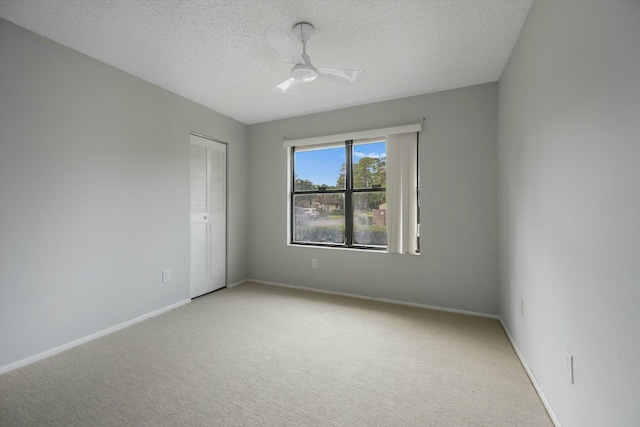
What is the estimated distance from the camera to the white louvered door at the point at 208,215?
3.57m

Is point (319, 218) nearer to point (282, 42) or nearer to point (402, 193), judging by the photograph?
point (402, 193)

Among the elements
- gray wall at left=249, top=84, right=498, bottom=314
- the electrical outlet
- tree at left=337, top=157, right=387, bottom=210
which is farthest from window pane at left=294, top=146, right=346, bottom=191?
the electrical outlet

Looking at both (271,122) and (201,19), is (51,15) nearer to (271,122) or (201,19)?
(201,19)

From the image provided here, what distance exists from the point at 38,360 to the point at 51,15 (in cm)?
255

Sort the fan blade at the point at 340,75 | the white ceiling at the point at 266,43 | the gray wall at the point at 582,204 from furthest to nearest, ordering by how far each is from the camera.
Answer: the fan blade at the point at 340,75
the white ceiling at the point at 266,43
the gray wall at the point at 582,204

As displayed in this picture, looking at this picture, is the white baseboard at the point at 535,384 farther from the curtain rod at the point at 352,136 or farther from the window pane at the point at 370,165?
the curtain rod at the point at 352,136

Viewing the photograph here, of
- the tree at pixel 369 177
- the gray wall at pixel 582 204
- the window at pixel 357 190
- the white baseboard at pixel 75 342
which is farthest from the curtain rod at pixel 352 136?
the white baseboard at pixel 75 342

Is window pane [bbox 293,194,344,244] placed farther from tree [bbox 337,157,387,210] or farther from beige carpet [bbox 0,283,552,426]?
beige carpet [bbox 0,283,552,426]

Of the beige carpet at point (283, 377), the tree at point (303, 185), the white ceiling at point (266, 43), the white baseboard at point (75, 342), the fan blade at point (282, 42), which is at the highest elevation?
the white ceiling at point (266, 43)

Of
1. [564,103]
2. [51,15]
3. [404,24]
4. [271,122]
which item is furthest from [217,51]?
[564,103]

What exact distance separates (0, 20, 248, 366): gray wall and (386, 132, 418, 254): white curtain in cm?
253

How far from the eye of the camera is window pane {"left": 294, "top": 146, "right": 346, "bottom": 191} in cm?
385

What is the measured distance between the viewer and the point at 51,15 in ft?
6.31

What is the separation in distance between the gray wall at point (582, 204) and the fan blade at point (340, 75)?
3.85ft
